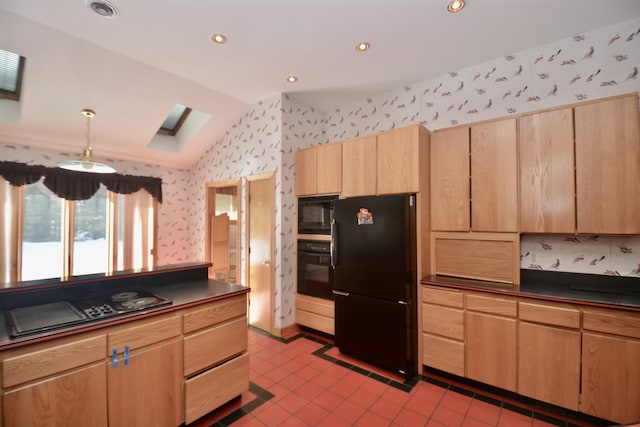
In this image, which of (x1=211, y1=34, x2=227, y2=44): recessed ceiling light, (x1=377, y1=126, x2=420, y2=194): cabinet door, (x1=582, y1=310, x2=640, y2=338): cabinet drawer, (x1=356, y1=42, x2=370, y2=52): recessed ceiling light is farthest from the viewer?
(x1=377, y1=126, x2=420, y2=194): cabinet door

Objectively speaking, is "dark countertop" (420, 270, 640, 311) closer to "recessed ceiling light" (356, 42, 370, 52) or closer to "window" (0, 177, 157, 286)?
"recessed ceiling light" (356, 42, 370, 52)

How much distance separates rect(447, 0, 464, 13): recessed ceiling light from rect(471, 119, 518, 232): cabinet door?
971 mm

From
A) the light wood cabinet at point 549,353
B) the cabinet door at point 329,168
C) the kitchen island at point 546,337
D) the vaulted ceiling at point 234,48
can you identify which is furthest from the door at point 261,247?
the light wood cabinet at point 549,353

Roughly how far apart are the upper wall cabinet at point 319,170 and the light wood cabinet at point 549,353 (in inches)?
81.3

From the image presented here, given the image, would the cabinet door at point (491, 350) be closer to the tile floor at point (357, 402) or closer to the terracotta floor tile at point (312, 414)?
the tile floor at point (357, 402)

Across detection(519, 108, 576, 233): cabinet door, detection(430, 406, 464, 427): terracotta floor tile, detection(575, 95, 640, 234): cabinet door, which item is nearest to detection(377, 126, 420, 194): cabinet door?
detection(519, 108, 576, 233): cabinet door

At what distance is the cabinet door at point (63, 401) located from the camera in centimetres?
124

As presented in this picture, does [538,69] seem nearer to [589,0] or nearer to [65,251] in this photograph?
[589,0]

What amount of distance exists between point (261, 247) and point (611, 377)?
3333mm

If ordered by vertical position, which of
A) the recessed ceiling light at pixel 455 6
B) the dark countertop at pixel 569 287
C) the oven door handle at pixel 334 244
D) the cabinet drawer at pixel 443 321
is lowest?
the cabinet drawer at pixel 443 321

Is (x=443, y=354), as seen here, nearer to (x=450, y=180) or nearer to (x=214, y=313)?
(x=450, y=180)

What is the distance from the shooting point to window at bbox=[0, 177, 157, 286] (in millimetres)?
3414

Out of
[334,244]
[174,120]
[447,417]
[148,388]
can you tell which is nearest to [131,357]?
[148,388]

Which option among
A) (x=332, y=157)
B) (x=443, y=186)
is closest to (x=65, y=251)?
(x=332, y=157)
